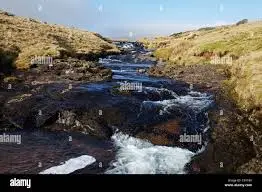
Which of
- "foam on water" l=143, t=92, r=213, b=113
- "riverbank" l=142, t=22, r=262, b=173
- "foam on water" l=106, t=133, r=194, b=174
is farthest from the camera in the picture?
"foam on water" l=143, t=92, r=213, b=113

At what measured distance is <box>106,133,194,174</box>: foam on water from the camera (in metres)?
12.6

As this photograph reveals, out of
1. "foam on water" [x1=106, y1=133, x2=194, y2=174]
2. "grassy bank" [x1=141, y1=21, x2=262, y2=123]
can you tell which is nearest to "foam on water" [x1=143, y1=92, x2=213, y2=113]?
"grassy bank" [x1=141, y1=21, x2=262, y2=123]

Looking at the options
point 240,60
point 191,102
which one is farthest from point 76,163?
point 240,60

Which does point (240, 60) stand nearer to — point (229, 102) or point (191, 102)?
point (229, 102)

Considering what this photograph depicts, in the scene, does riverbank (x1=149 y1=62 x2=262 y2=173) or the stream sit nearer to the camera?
the stream

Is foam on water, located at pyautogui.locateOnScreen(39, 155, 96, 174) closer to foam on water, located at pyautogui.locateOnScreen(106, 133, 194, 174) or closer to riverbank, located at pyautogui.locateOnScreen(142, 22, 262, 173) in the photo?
foam on water, located at pyautogui.locateOnScreen(106, 133, 194, 174)

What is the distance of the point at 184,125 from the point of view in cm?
Answer: 2014

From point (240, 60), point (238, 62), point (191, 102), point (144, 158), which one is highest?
point (240, 60)

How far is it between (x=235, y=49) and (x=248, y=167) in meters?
31.2

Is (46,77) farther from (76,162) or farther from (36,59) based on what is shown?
(76,162)

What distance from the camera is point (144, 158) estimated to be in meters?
14.5

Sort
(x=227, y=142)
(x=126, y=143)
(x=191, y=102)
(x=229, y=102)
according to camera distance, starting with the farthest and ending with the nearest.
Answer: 1. (x=191, y=102)
2. (x=229, y=102)
3. (x=126, y=143)
4. (x=227, y=142)
